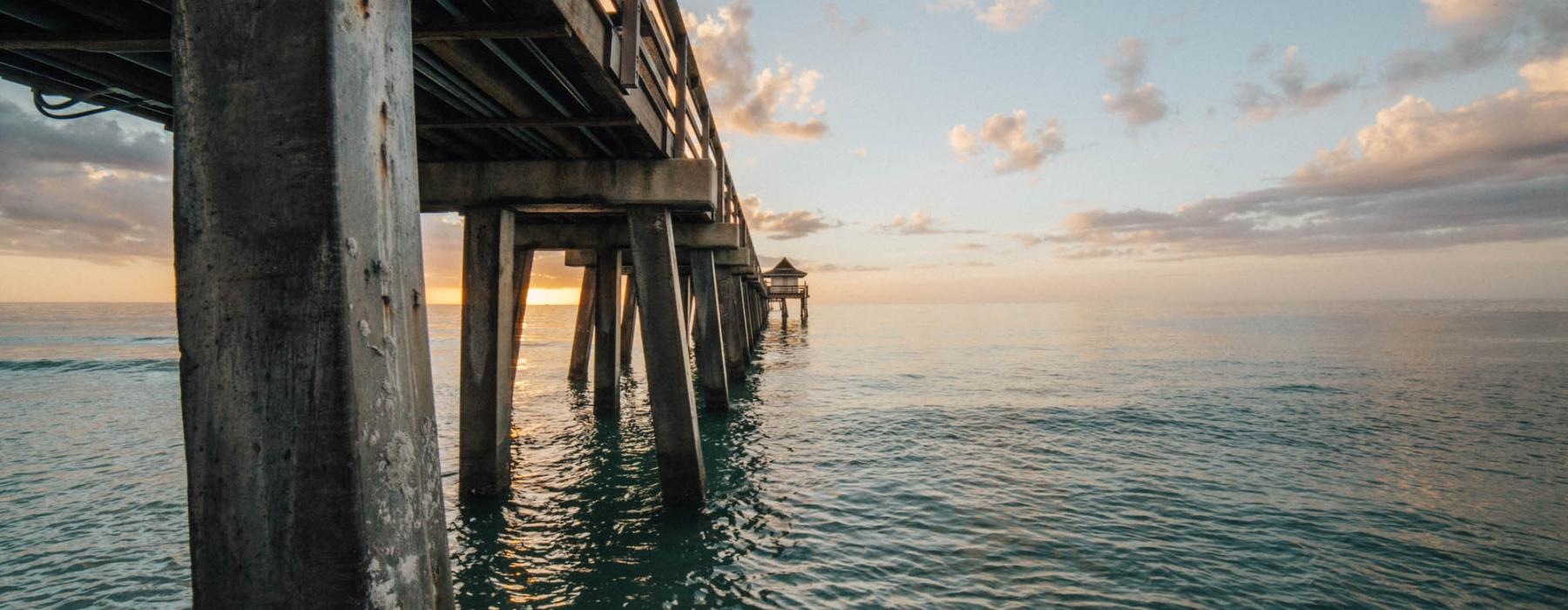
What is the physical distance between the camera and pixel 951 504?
785 centimetres

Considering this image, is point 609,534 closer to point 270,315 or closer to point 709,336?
point 270,315

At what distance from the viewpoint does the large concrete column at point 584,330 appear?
57.1 feet

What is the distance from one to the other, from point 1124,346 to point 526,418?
1333 inches

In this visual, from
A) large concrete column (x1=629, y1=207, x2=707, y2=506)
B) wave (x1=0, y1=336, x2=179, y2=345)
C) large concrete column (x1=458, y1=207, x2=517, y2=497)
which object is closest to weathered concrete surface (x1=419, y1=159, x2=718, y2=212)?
large concrete column (x1=458, y1=207, x2=517, y2=497)

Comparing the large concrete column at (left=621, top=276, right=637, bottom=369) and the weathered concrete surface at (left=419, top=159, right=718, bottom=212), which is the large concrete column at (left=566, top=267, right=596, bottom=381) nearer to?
the large concrete column at (left=621, top=276, right=637, bottom=369)

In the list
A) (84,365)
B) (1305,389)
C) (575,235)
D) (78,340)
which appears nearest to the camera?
(575,235)

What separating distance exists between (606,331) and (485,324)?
18.2ft

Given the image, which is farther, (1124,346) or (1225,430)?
(1124,346)

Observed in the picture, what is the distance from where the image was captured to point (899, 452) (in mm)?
10750

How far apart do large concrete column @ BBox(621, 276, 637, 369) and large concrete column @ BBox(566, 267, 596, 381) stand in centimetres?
168

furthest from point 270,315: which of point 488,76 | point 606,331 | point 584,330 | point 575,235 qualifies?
point 584,330

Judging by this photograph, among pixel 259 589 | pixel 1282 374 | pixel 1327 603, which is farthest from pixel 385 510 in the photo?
pixel 1282 374

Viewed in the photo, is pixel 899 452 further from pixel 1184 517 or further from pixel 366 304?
pixel 366 304

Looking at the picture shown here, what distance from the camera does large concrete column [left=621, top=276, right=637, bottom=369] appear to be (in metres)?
19.7
